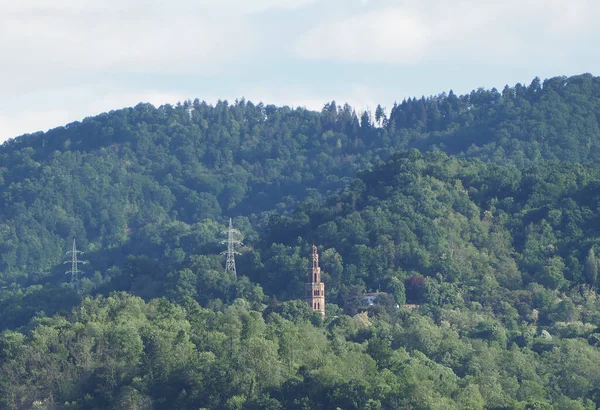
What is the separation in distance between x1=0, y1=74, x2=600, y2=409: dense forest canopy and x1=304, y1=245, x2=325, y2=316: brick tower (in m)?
1.04

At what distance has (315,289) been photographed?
4803 inches

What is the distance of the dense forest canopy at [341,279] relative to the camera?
88875mm

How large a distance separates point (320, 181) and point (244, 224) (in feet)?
54.0

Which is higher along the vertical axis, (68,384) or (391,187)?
(391,187)

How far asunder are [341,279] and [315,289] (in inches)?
253

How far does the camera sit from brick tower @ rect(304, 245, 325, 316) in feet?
396

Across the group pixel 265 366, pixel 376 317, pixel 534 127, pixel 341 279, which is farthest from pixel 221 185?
pixel 265 366

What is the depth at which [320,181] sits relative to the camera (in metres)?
195

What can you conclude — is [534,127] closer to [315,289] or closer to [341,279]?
[341,279]

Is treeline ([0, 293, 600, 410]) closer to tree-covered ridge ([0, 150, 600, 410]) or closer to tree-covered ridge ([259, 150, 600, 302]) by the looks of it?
tree-covered ridge ([0, 150, 600, 410])

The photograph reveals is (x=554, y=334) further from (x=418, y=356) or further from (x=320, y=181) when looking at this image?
(x=320, y=181)

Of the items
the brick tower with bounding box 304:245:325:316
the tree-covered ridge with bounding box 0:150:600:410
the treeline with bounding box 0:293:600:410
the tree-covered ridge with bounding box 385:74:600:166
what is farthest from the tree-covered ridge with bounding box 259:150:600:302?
the tree-covered ridge with bounding box 385:74:600:166

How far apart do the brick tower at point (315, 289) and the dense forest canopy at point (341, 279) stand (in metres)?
1.04

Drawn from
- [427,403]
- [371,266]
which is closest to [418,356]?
[427,403]
